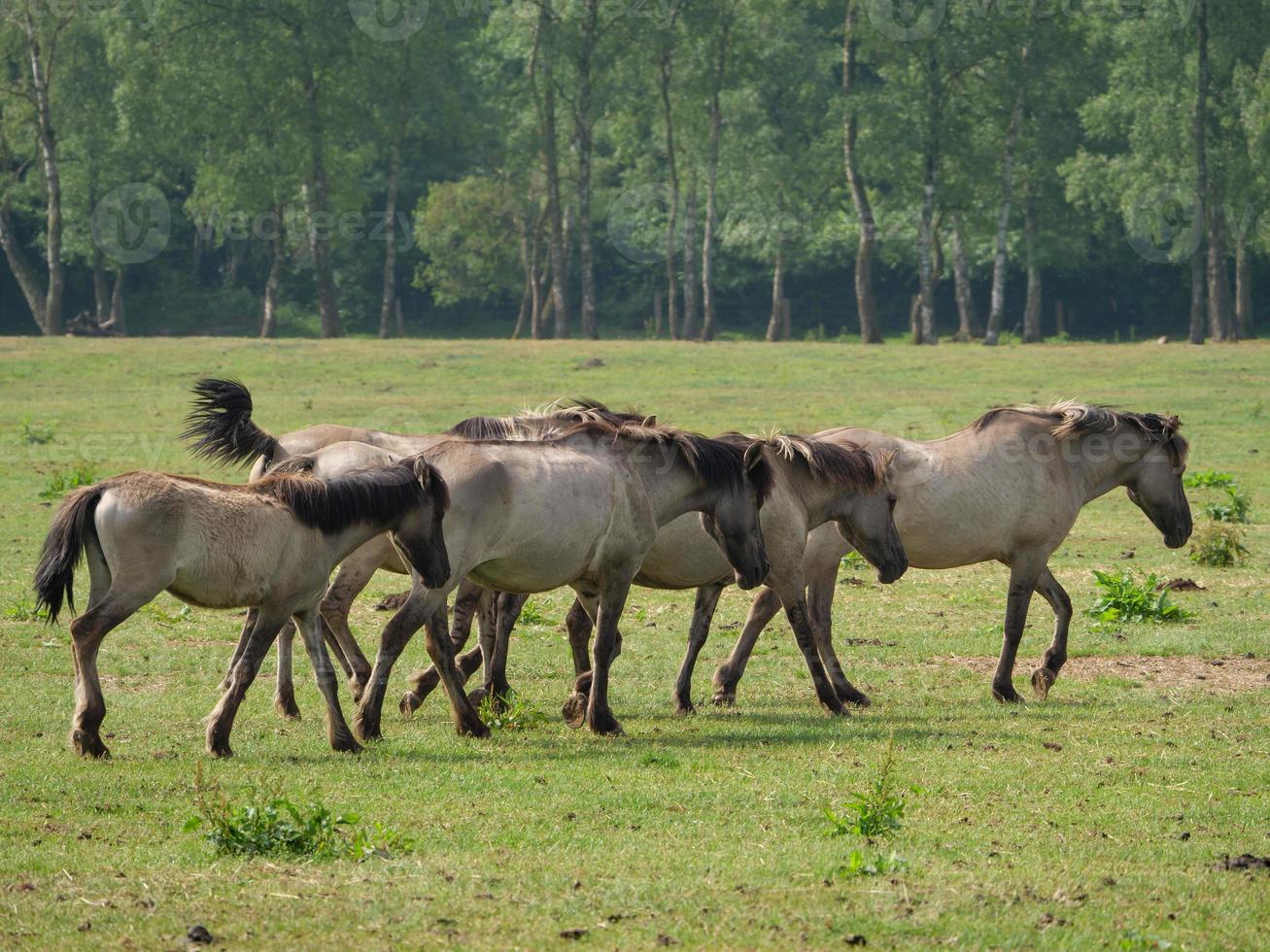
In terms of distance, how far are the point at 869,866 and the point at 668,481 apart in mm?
4482

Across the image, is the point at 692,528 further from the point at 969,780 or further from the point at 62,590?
the point at 62,590

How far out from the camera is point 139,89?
164ft

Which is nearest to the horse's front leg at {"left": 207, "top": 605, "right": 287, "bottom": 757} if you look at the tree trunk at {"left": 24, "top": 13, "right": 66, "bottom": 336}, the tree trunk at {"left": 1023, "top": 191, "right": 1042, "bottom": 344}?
the tree trunk at {"left": 24, "top": 13, "right": 66, "bottom": 336}

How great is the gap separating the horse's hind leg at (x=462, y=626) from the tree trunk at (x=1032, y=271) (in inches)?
1790

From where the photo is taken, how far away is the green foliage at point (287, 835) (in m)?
7.04

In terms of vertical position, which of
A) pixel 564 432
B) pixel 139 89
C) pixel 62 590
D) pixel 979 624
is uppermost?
pixel 139 89

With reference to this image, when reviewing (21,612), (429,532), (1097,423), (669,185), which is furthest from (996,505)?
(669,185)

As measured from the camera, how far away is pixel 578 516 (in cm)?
1030

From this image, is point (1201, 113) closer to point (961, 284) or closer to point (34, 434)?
point (961, 284)

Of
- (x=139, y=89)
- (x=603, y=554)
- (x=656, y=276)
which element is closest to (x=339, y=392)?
(x=139, y=89)

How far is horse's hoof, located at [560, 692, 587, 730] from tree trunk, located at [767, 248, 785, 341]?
47.6 meters

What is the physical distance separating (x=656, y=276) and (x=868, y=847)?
203 ft

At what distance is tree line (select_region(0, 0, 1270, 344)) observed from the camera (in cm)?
4906

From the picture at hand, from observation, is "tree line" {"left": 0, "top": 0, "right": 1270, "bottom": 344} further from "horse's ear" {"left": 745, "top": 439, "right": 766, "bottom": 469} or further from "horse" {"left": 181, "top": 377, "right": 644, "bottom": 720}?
"horse's ear" {"left": 745, "top": 439, "right": 766, "bottom": 469}
